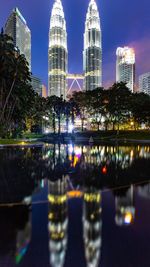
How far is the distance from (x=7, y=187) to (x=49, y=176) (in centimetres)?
298

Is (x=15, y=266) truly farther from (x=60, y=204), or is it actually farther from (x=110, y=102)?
(x=110, y=102)

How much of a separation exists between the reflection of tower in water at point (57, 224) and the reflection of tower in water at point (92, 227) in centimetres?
50

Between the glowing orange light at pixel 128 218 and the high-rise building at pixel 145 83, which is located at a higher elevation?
the high-rise building at pixel 145 83

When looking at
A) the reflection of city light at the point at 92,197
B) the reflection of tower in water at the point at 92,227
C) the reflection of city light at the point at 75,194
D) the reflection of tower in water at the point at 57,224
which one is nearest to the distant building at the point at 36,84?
the reflection of city light at the point at 75,194

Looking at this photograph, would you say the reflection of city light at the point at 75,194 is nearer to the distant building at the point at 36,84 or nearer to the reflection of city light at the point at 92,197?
the reflection of city light at the point at 92,197

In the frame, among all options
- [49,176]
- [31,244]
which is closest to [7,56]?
[49,176]

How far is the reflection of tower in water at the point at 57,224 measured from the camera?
4410 millimetres

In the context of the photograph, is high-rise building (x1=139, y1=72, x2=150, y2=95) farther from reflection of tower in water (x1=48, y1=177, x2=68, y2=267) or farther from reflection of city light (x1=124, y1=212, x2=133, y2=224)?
reflection of city light (x1=124, y1=212, x2=133, y2=224)

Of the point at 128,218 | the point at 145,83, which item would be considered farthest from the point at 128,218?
the point at 145,83

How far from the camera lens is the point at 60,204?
7379 millimetres

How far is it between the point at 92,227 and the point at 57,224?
0.91 meters

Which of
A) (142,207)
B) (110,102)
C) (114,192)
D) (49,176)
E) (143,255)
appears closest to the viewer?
(143,255)

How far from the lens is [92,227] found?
18.5ft

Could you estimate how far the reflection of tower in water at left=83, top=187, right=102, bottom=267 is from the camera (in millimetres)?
4406
